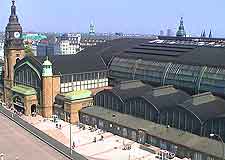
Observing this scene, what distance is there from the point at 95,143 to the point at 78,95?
20015mm

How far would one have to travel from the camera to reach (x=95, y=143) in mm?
76312

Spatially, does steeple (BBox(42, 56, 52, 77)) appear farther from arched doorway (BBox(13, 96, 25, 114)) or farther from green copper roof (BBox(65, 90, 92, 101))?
arched doorway (BBox(13, 96, 25, 114))

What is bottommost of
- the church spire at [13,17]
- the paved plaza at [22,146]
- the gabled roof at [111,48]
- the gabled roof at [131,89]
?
the paved plaza at [22,146]

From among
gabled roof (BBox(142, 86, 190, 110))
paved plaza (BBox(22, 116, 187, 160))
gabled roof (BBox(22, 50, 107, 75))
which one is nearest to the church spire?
gabled roof (BBox(22, 50, 107, 75))

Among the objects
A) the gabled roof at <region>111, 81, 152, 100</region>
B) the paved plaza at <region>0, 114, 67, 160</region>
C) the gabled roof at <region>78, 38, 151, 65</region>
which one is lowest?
the paved plaza at <region>0, 114, 67, 160</region>

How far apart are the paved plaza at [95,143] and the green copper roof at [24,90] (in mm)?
9773

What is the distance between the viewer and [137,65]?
10269 cm

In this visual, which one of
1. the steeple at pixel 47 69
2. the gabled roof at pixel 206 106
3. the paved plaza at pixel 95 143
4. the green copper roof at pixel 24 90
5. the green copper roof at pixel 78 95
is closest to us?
the paved plaza at pixel 95 143

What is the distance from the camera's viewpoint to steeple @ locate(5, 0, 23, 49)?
113250 millimetres

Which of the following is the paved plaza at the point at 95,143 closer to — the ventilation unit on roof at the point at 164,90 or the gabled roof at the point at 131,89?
the gabled roof at the point at 131,89

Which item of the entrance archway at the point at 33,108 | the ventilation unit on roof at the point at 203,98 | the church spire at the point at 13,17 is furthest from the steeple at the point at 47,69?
the ventilation unit on roof at the point at 203,98

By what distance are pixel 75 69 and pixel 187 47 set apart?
1107 inches

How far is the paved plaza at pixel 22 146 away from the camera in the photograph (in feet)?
214

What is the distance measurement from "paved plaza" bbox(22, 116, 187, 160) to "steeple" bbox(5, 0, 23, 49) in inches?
1164
